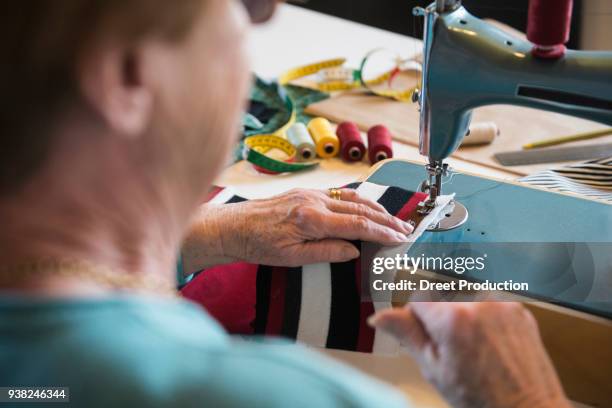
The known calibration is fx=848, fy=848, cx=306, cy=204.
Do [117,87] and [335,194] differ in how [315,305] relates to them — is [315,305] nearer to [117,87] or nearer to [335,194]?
[335,194]

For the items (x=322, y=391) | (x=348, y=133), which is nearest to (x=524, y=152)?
(x=348, y=133)

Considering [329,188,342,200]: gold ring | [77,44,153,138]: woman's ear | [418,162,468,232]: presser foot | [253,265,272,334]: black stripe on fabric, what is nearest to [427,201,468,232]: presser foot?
[418,162,468,232]: presser foot

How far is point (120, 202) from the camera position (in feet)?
2.12

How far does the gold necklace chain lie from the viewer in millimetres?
625

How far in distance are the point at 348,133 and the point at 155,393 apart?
126 cm

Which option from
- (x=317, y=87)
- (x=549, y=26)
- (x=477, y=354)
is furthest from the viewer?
(x=317, y=87)

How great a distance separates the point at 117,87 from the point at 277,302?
687 mm

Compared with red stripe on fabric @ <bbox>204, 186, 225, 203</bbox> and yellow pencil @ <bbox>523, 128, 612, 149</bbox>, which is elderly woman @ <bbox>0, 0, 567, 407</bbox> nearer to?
red stripe on fabric @ <bbox>204, 186, 225, 203</bbox>

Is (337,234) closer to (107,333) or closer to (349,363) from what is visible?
(349,363)

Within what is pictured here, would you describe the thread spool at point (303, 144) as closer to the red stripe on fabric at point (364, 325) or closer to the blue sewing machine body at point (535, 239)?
the blue sewing machine body at point (535, 239)

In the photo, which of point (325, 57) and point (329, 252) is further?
point (325, 57)

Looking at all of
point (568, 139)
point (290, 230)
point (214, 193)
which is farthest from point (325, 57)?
point (290, 230)

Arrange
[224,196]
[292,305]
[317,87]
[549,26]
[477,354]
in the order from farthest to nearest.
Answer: [317,87] < [224,196] < [292,305] < [549,26] < [477,354]

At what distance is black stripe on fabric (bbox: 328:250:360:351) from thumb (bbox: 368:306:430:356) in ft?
1.15
